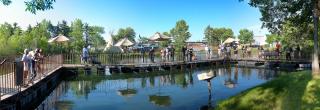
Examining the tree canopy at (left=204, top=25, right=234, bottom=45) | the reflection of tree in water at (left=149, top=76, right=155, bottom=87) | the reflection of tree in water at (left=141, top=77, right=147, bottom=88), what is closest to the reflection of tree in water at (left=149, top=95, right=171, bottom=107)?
the reflection of tree in water at (left=141, top=77, right=147, bottom=88)

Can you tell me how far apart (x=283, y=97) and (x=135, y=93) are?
1075cm

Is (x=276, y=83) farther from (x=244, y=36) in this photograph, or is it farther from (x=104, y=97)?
(x=244, y=36)

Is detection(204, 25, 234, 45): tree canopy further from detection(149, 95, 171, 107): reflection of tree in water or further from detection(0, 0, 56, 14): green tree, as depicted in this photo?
detection(0, 0, 56, 14): green tree

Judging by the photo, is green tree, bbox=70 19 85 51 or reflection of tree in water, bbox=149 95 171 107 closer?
reflection of tree in water, bbox=149 95 171 107

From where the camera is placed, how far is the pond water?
17.8 metres

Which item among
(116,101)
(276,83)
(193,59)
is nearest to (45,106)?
(116,101)

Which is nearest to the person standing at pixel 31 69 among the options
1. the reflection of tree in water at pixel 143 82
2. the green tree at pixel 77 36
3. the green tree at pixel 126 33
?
the reflection of tree in water at pixel 143 82

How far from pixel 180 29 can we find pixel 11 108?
76.0m

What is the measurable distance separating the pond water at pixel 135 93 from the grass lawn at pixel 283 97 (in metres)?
2.96

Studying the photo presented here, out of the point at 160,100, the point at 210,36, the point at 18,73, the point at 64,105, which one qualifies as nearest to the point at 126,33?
the point at 210,36

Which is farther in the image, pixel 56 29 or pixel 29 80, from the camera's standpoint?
pixel 56 29

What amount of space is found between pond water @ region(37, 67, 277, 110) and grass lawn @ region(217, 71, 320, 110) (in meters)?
2.96

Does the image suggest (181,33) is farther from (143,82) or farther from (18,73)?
(18,73)

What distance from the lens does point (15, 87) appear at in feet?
52.9
